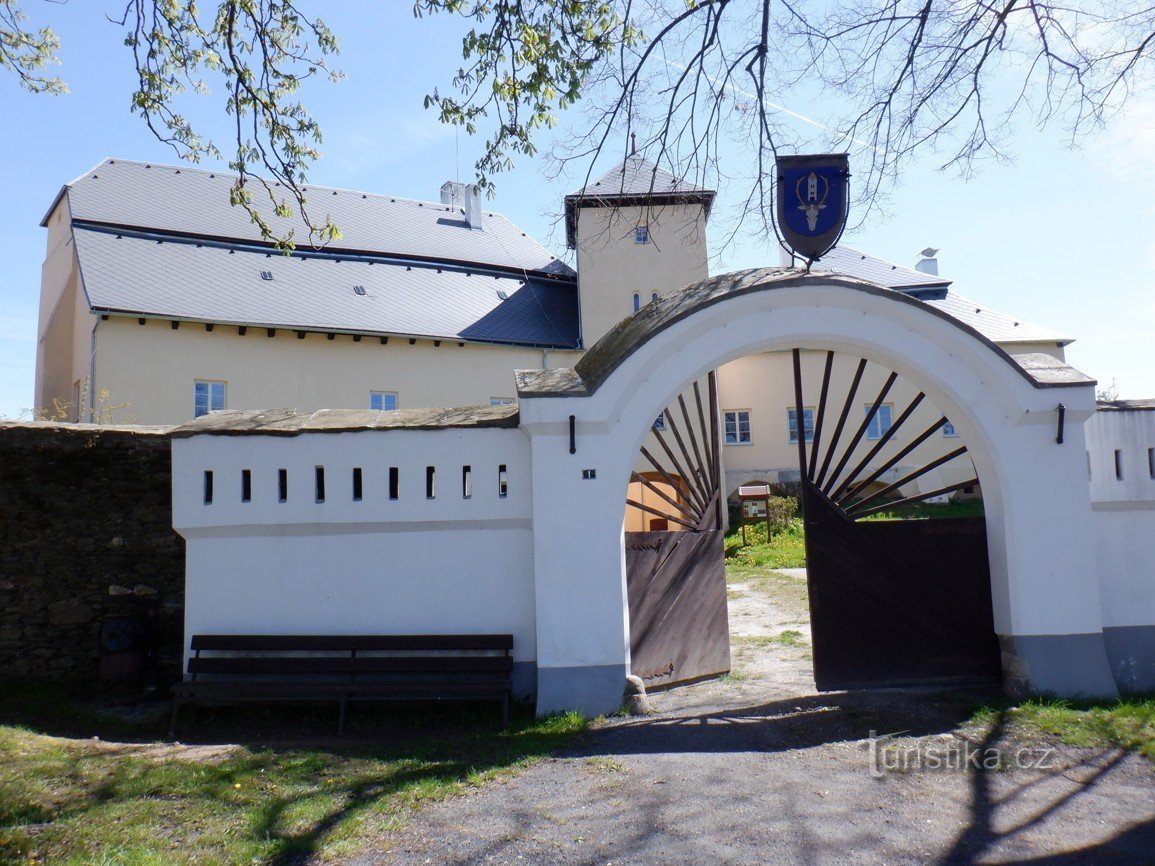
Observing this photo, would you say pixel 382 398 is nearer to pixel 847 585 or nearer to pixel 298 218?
pixel 298 218

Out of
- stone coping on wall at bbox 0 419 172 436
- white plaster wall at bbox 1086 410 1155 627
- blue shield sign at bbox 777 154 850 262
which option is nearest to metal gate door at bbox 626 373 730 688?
blue shield sign at bbox 777 154 850 262

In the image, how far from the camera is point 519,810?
4840 millimetres

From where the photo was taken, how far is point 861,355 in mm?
7332

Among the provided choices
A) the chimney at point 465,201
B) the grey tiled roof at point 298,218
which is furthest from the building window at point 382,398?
the chimney at point 465,201

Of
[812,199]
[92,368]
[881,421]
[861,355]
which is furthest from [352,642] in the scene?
[881,421]

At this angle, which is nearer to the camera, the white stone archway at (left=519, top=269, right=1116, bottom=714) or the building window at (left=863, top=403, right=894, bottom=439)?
the white stone archway at (left=519, top=269, right=1116, bottom=714)

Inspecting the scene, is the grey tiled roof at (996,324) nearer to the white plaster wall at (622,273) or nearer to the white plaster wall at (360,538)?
the white plaster wall at (622,273)

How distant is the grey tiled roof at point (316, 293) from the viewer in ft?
65.7

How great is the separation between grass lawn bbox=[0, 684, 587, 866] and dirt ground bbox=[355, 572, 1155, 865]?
13.8 inches

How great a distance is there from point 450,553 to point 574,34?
405 centimetres

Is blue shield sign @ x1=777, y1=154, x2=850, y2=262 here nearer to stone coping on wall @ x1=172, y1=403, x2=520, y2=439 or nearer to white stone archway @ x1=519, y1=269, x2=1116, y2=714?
white stone archway @ x1=519, y1=269, x2=1116, y2=714

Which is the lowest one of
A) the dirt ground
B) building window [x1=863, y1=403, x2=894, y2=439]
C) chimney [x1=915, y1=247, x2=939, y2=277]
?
the dirt ground

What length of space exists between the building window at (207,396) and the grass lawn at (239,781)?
1356 cm

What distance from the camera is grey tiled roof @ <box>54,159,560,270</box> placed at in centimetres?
2245
